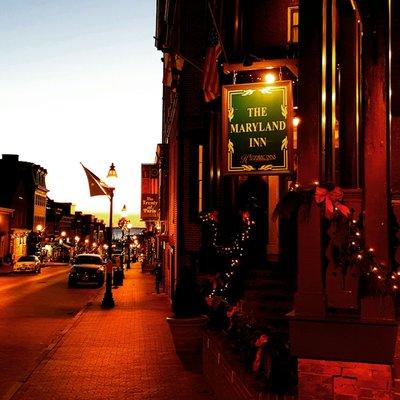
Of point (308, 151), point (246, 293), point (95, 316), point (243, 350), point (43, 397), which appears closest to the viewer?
point (308, 151)

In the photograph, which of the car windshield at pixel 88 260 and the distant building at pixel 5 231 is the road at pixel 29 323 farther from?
the distant building at pixel 5 231

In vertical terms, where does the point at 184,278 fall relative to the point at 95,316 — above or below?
above

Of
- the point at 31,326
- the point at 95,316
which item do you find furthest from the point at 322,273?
the point at 95,316

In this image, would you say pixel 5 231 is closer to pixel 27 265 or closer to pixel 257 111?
pixel 27 265

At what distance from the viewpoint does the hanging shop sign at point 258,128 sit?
7035mm

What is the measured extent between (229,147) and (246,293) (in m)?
3.90

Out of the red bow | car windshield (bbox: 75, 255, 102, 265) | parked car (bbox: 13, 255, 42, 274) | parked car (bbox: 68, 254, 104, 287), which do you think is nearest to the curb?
the red bow

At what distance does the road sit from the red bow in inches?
241

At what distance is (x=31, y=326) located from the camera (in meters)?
17.3

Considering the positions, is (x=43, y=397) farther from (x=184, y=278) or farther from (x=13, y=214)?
(x=13, y=214)

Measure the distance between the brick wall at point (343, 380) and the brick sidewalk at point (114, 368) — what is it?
136 inches

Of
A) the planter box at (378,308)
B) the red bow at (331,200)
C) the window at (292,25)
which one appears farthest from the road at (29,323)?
the window at (292,25)

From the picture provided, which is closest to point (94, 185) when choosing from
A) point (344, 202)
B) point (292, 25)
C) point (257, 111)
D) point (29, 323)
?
point (29, 323)

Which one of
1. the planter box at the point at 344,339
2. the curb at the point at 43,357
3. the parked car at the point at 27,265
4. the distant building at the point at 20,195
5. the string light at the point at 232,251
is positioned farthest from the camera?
the distant building at the point at 20,195
